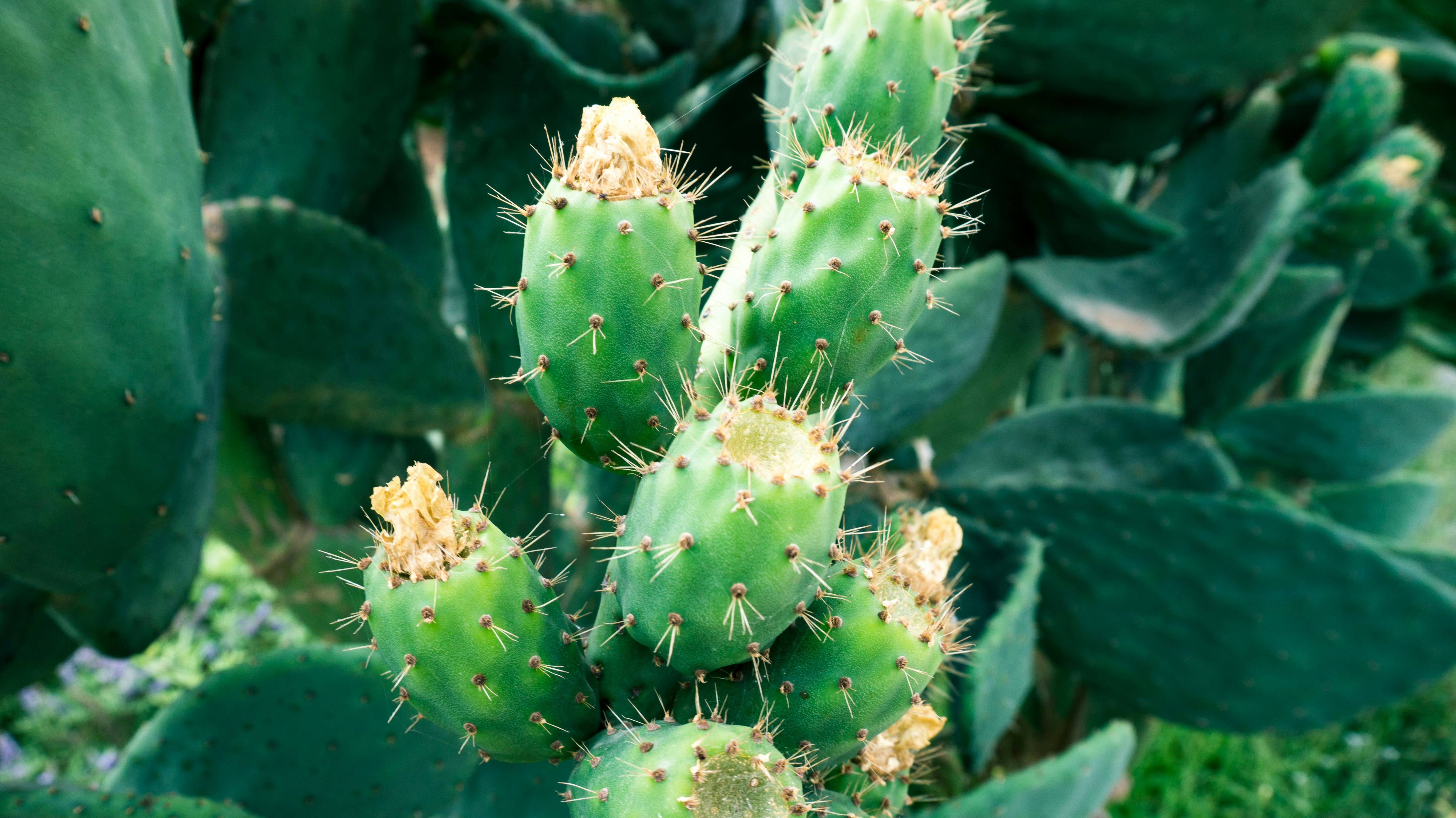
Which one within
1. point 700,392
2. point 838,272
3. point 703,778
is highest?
point 838,272

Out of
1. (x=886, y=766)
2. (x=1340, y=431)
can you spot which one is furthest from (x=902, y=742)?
(x=1340, y=431)

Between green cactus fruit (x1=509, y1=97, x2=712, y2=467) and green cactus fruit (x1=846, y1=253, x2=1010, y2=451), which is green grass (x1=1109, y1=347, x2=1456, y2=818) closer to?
green cactus fruit (x1=846, y1=253, x2=1010, y2=451)

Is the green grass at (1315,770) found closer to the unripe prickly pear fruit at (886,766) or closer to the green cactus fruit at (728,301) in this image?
the unripe prickly pear fruit at (886,766)

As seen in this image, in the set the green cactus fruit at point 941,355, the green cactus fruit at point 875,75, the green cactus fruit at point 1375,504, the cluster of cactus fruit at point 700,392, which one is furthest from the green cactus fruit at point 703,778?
the green cactus fruit at point 1375,504

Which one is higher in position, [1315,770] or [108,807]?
[108,807]

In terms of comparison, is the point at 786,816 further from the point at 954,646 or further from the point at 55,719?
the point at 55,719

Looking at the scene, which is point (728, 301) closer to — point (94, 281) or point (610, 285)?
point (610, 285)
